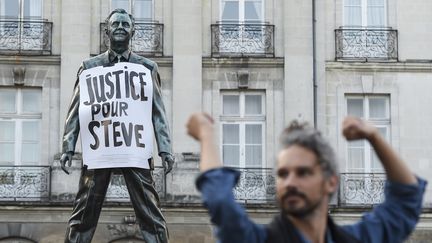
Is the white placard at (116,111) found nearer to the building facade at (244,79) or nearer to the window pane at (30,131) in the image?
the building facade at (244,79)

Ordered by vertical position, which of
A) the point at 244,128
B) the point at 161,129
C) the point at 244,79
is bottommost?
the point at 161,129

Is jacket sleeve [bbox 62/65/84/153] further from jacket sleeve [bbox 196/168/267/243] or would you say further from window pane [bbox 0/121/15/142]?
window pane [bbox 0/121/15/142]

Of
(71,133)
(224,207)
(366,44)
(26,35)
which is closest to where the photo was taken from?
(224,207)

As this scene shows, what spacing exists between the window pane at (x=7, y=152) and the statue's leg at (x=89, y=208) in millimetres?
19415

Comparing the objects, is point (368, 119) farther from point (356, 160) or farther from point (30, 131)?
point (30, 131)

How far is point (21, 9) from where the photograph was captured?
107ft

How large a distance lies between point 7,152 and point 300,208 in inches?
1106

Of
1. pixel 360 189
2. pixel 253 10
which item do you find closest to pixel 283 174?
pixel 360 189

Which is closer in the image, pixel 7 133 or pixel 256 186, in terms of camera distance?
pixel 256 186

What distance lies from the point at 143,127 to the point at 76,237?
1.30 metres

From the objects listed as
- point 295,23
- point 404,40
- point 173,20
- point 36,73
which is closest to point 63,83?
point 36,73

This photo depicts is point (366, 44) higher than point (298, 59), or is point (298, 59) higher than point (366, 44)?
point (366, 44)

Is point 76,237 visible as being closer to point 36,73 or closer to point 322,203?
point 322,203

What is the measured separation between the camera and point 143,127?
13.2 m
